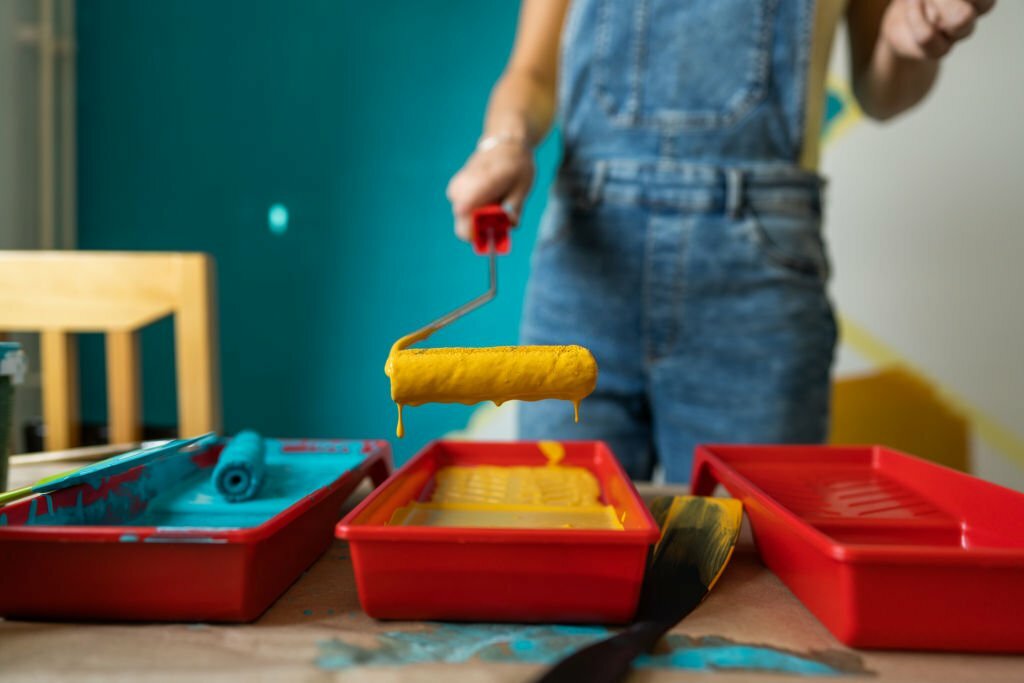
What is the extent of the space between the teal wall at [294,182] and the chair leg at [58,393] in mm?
746

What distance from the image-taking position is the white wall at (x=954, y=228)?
146cm

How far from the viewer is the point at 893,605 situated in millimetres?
369

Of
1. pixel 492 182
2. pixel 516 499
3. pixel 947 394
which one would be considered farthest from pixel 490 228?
pixel 947 394

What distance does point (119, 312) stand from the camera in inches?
39.5

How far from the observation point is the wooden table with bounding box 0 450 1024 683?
35 centimetres

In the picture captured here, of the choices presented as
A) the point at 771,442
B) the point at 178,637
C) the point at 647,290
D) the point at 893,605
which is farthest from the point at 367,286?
the point at 893,605

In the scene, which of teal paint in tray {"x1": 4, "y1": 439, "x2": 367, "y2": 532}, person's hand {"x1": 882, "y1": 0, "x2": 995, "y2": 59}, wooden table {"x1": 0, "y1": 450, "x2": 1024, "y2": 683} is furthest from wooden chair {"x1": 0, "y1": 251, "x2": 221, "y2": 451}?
person's hand {"x1": 882, "y1": 0, "x2": 995, "y2": 59}

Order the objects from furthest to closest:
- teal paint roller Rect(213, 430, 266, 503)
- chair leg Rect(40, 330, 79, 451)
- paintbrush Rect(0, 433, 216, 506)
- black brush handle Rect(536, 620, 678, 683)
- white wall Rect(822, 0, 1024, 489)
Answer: white wall Rect(822, 0, 1024, 489) → chair leg Rect(40, 330, 79, 451) → teal paint roller Rect(213, 430, 266, 503) → paintbrush Rect(0, 433, 216, 506) → black brush handle Rect(536, 620, 678, 683)

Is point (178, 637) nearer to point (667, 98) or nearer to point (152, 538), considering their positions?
point (152, 538)

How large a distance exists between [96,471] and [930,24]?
0.77 meters

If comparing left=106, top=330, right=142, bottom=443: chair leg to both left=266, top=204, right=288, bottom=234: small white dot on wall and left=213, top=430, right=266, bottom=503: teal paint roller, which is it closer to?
left=213, top=430, right=266, bottom=503: teal paint roller

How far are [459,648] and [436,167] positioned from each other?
1447 mm

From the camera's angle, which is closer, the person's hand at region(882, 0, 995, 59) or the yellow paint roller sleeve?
the yellow paint roller sleeve

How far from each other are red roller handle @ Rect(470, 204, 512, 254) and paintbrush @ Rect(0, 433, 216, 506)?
11.9 inches
